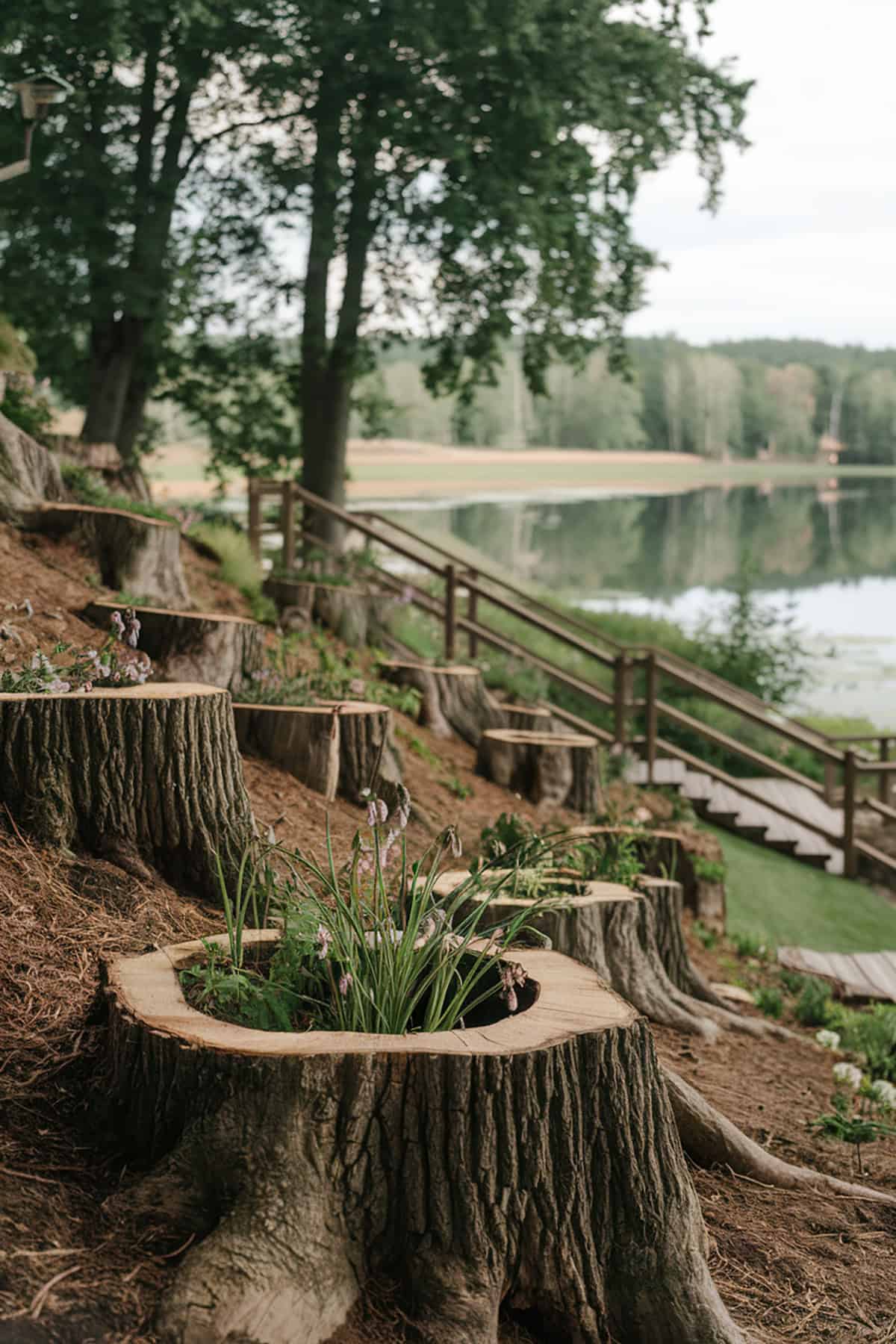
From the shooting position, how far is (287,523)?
11.6m

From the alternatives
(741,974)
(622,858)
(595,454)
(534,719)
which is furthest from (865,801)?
(595,454)

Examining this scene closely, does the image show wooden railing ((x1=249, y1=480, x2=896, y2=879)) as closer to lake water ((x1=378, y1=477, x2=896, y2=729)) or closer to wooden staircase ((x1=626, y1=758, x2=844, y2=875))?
wooden staircase ((x1=626, y1=758, x2=844, y2=875))

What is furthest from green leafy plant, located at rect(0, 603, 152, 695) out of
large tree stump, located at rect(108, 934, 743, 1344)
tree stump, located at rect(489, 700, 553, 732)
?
tree stump, located at rect(489, 700, 553, 732)

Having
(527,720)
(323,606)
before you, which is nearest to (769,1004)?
(527,720)

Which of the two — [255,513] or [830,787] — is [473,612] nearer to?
[255,513]

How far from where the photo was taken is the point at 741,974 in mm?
7406

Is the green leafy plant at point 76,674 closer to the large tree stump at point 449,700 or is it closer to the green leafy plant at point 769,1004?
the green leafy plant at point 769,1004

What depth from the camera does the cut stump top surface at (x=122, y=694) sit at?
3912mm

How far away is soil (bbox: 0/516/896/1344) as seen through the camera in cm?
242

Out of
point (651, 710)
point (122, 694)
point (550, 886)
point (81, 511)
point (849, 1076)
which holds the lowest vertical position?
point (849, 1076)

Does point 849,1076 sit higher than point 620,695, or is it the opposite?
point 620,695

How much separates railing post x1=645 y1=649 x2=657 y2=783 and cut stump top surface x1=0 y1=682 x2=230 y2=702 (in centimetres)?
709

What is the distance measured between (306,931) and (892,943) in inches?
293

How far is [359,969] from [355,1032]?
0.75 feet
